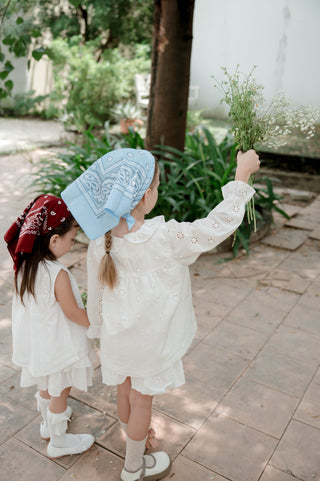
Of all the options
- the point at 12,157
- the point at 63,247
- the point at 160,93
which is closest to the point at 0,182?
the point at 12,157

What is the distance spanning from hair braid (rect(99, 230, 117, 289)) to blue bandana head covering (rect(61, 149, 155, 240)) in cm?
9

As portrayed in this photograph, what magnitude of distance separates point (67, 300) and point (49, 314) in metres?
0.10

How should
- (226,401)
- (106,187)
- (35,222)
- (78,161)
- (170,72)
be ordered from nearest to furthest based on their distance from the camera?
(106,187)
(35,222)
(226,401)
(170,72)
(78,161)

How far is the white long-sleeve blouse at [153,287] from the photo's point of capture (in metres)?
1.60

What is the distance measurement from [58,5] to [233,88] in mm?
11401

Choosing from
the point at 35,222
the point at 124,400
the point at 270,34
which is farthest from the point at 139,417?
the point at 270,34

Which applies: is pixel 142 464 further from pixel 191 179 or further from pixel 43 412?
pixel 191 179

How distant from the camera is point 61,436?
6.47ft

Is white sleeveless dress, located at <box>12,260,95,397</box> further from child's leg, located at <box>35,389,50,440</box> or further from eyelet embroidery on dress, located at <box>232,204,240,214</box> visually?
eyelet embroidery on dress, located at <box>232,204,240,214</box>

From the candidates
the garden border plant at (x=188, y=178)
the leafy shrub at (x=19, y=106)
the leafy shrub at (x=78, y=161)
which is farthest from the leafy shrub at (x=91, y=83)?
the garden border plant at (x=188, y=178)

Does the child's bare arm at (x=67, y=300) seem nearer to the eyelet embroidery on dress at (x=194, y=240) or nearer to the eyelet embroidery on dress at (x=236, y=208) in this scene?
the eyelet embroidery on dress at (x=194, y=240)

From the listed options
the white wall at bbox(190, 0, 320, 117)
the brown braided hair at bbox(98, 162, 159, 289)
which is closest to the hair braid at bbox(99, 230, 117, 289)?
the brown braided hair at bbox(98, 162, 159, 289)

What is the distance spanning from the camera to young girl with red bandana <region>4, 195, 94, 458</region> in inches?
68.7

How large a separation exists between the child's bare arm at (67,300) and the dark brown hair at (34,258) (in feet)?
0.31
